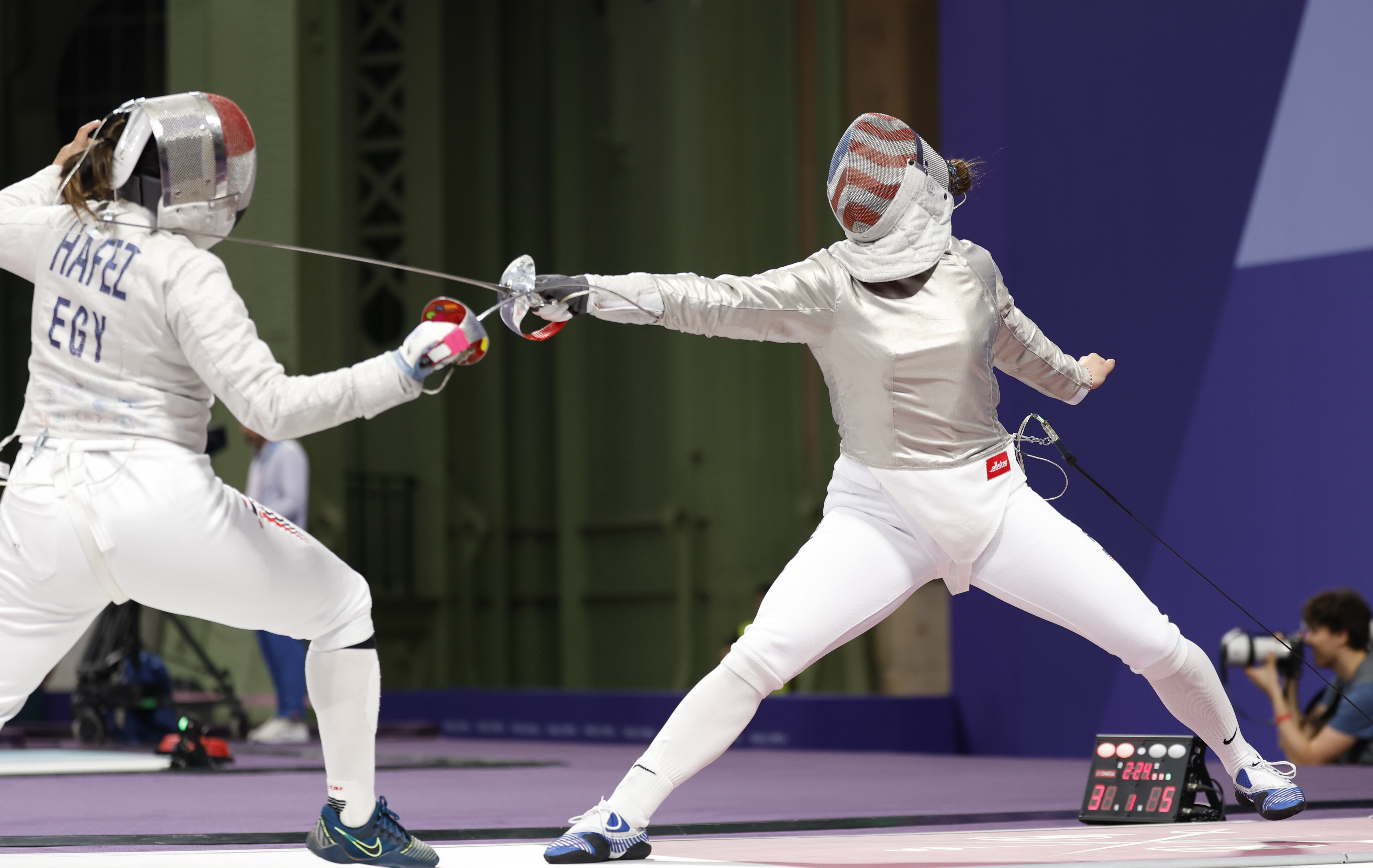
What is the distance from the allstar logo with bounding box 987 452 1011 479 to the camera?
288 centimetres

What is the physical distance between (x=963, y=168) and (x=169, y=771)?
3.48 meters

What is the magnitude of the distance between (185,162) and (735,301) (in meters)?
0.90

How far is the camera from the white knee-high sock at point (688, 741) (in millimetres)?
2717

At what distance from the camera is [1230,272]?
17.8 ft

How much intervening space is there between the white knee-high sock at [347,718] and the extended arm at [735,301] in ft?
2.16

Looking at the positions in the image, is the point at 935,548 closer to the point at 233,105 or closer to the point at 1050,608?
the point at 1050,608

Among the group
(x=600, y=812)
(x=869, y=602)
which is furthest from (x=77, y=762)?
(x=869, y=602)

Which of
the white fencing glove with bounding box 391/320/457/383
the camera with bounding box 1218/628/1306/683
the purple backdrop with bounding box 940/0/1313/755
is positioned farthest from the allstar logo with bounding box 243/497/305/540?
the purple backdrop with bounding box 940/0/1313/755

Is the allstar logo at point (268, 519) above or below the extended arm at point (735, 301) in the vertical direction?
below

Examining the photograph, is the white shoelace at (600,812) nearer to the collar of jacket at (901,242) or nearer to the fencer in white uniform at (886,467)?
the fencer in white uniform at (886,467)

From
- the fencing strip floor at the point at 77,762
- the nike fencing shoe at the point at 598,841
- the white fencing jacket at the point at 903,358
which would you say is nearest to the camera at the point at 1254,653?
the white fencing jacket at the point at 903,358

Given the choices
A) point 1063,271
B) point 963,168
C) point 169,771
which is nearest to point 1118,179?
point 1063,271

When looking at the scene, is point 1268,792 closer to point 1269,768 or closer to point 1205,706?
point 1269,768

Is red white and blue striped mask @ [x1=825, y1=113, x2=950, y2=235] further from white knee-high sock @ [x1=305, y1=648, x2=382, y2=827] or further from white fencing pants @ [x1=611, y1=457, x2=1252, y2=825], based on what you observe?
white knee-high sock @ [x1=305, y1=648, x2=382, y2=827]
